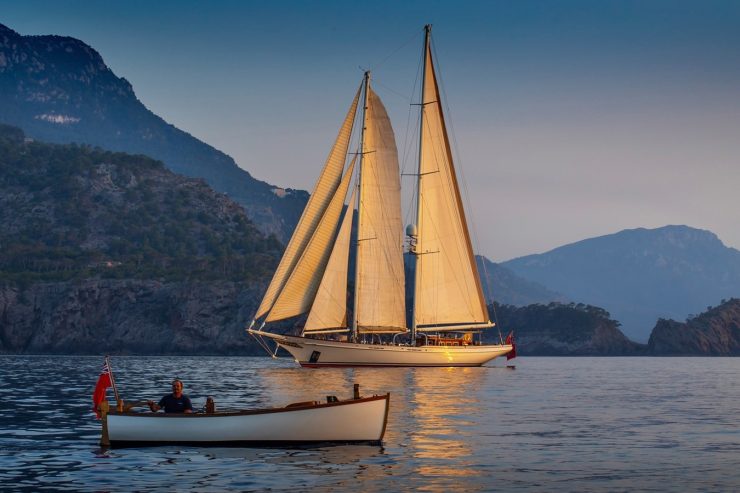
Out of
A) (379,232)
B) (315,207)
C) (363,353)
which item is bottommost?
(363,353)

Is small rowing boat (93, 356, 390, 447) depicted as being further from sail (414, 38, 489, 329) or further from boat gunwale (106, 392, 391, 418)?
sail (414, 38, 489, 329)

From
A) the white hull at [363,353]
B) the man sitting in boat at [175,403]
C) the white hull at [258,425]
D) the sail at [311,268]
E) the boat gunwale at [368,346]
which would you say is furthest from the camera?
the white hull at [363,353]

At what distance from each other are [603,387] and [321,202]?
29037mm

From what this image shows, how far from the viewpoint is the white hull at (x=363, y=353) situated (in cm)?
9350

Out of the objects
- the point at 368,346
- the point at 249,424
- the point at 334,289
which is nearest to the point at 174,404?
the point at 249,424

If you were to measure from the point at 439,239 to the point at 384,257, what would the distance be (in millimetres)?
5631

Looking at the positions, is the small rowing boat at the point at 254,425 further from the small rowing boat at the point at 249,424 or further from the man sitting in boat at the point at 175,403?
the man sitting in boat at the point at 175,403

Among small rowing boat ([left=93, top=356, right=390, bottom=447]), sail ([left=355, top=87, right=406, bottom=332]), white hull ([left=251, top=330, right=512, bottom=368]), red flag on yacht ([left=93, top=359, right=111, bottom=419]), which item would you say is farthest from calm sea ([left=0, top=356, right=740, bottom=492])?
sail ([left=355, top=87, right=406, bottom=332])

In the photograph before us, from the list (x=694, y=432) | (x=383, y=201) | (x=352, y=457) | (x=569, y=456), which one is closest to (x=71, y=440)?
(x=352, y=457)

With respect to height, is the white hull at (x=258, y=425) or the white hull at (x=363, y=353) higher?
the white hull at (x=363, y=353)

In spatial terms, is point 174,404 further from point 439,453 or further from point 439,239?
point 439,239

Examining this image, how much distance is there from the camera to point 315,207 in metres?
88.4

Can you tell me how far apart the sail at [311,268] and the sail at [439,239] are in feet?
28.3

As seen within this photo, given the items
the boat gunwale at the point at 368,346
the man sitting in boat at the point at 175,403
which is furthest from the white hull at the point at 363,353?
the man sitting in boat at the point at 175,403
